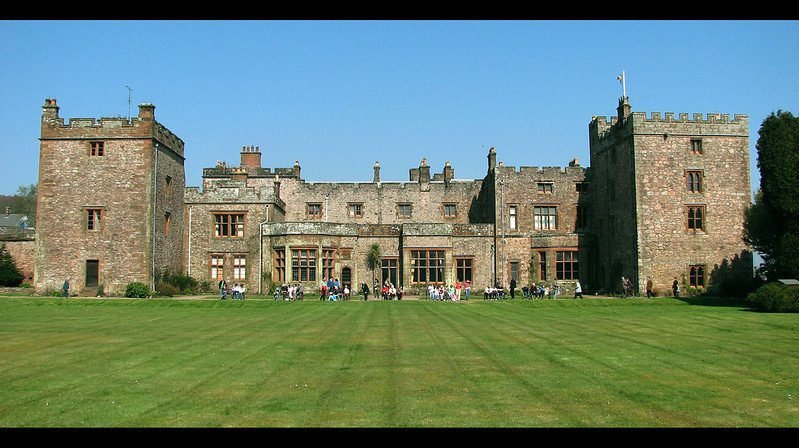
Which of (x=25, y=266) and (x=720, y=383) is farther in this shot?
(x=25, y=266)

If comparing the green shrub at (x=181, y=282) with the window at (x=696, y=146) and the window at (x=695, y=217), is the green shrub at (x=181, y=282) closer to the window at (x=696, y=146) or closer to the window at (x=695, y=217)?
the window at (x=695, y=217)

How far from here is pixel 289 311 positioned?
28.4m

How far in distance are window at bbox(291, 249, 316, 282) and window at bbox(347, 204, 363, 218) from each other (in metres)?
9.27

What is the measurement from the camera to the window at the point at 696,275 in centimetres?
3897

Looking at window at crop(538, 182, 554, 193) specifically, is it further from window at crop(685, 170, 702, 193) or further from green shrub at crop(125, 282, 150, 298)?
green shrub at crop(125, 282, 150, 298)

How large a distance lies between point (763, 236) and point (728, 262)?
6491 millimetres

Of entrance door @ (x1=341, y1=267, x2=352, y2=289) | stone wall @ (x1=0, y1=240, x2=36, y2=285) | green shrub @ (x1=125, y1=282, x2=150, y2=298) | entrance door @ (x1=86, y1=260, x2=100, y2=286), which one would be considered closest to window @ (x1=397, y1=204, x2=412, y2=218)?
entrance door @ (x1=341, y1=267, x2=352, y2=289)

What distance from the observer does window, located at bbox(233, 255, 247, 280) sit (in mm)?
44188

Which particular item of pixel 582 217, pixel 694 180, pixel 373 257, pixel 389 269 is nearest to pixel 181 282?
pixel 373 257

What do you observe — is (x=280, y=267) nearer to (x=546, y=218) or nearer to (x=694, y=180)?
(x=546, y=218)

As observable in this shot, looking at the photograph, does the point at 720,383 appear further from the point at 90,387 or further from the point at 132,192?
the point at 132,192

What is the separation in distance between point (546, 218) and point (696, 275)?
11.5 metres

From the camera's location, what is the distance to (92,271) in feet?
128
